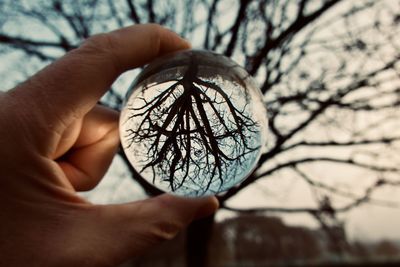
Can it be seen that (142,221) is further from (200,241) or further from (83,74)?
(200,241)

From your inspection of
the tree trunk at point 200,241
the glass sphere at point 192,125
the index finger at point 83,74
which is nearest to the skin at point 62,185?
the index finger at point 83,74

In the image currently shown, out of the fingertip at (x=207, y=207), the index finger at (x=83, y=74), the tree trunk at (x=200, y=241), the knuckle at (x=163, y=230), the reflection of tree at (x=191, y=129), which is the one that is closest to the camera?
the reflection of tree at (x=191, y=129)

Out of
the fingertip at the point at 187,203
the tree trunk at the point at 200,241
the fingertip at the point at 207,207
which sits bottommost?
the tree trunk at the point at 200,241

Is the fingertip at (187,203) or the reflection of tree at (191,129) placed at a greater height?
the reflection of tree at (191,129)

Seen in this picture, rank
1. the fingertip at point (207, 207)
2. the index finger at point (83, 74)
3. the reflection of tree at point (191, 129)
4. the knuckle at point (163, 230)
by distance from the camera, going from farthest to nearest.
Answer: the fingertip at point (207, 207), the knuckle at point (163, 230), the index finger at point (83, 74), the reflection of tree at point (191, 129)

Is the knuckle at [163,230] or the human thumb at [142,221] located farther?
the knuckle at [163,230]

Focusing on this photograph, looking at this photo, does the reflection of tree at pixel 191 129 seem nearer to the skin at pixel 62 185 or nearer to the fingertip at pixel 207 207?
the skin at pixel 62 185

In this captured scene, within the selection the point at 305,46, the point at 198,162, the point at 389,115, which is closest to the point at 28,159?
the point at 198,162

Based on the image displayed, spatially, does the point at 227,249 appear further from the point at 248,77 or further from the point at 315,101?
the point at 248,77
